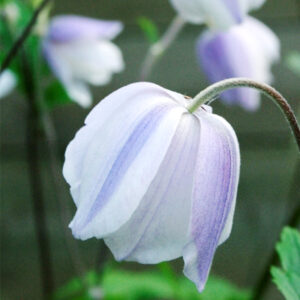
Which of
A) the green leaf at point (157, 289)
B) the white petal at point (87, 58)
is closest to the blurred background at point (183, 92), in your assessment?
the green leaf at point (157, 289)

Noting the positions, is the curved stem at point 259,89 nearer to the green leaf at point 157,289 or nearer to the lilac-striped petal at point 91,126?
the lilac-striped petal at point 91,126

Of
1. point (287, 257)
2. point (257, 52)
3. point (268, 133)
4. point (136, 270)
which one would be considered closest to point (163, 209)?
point (287, 257)

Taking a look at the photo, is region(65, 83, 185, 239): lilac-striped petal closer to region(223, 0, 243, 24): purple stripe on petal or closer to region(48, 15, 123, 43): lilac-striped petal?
region(223, 0, 243, 24): purple stripe on petal

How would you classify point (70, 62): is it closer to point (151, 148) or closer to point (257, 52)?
point (257, 52)

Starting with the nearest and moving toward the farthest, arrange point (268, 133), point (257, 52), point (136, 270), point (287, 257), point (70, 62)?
point (287, 257) → point (257, 52) → point (70, 62) → point (136, 270) → point (268, 133)

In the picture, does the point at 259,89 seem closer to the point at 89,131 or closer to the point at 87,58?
the point at 89,131

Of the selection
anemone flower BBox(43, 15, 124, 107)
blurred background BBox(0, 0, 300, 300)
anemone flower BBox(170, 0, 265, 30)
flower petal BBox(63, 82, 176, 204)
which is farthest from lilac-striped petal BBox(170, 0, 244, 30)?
blurred background BBox(0, 0, 300, 300)

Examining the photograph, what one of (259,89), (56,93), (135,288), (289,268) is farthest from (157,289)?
(259,89)

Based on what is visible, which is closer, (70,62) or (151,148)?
(151,148)
